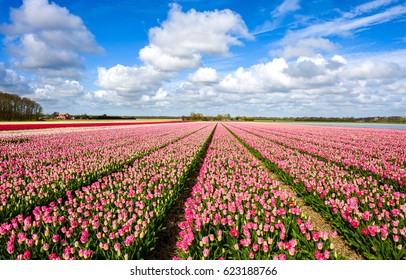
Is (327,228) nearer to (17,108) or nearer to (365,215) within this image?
(365,215)

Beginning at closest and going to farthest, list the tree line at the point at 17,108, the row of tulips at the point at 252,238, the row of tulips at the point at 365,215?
1. the row of tulips at the point at 252,238
2. the row of tulips at the point at 365,215
3. the tree line at the point at 17,108

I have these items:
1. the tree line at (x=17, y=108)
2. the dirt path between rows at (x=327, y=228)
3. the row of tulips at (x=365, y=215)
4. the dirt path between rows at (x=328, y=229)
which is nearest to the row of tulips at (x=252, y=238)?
the dirt path between rows at (x=327, y=228)

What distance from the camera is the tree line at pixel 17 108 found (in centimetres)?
9469

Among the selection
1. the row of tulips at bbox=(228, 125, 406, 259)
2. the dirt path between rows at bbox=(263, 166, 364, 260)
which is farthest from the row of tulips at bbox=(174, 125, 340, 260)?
the row of tulips at bbox=(228, 125, 406, 259)

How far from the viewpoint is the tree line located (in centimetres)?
9469

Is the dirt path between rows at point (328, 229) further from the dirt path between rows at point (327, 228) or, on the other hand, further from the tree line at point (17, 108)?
the tree line at point (17, 108)

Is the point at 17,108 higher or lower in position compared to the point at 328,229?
higher

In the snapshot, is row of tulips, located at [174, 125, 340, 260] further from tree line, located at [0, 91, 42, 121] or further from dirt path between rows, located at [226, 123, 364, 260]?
tree line, located at [0, 91, 42, 121]

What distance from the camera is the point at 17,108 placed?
9988 centimetres

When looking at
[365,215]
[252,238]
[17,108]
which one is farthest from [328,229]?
[17,108]

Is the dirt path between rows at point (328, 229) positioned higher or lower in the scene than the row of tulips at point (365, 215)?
lower

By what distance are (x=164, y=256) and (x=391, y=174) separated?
794cm
